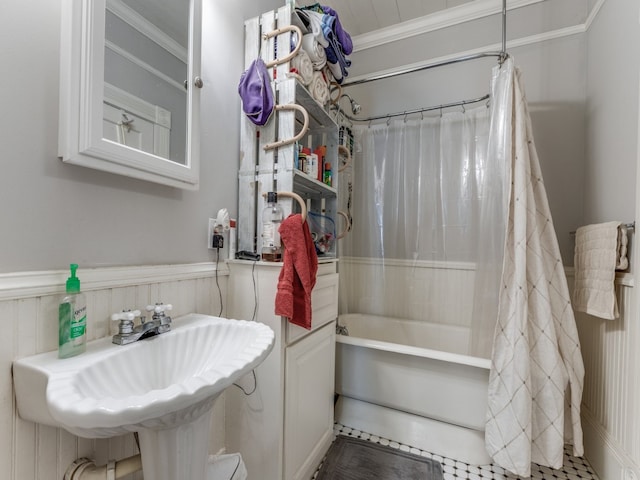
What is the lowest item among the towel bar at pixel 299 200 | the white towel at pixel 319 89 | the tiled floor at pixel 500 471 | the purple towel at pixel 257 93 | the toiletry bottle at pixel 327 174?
the tiled floor at pixel 500 471

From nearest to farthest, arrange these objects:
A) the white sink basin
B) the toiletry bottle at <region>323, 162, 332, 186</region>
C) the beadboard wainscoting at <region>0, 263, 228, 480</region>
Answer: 1. the white sink basin
2. the beadboard wainscoting at <region>0, 263, 228, 480</region>
3. the toiletry bottle at <region>323, 162, 332, 186</region>

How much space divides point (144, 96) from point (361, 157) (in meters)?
1.54

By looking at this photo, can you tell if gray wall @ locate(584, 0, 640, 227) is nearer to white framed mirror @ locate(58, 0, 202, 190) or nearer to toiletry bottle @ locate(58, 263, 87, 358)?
white framed mirror @ locate(58, 0, 202, 190)

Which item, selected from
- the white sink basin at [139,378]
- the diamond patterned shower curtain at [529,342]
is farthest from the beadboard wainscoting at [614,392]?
the white sink basin at [139,378]

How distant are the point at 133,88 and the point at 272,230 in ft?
2.13

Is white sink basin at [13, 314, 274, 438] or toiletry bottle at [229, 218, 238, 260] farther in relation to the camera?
toiletry bottle at [229, 218, 238, 260]

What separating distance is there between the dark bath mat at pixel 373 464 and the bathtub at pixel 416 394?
12 cm

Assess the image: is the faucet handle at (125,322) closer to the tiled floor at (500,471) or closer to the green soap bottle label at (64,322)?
the green soap bottle label at (64,322)

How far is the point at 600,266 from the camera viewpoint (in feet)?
4.34

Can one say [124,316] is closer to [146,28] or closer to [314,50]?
[146,28]

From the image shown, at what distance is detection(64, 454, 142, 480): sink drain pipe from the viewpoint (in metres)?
0.71

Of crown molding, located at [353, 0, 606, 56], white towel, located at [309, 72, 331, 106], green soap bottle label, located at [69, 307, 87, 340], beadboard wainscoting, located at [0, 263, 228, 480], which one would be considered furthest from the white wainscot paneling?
crown molding, located at [353, 0, 606, 56]

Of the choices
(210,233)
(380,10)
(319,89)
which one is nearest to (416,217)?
(319,89)

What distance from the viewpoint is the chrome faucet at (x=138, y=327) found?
768 mm
